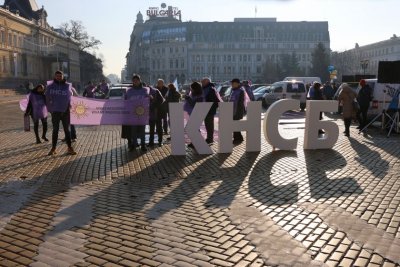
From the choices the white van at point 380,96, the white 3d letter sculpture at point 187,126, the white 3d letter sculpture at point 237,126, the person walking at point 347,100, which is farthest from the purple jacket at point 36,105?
the white van at point 380,96

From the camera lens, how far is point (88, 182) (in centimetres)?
750

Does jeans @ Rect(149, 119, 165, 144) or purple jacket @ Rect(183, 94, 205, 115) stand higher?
purple jacket @ Rect(183, 94, 205, 115)

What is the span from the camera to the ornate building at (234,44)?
13088 centimetres

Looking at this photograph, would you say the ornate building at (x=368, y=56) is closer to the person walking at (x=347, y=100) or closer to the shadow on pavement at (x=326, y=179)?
the person walking at (x=347, y=100)

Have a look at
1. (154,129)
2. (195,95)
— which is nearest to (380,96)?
(195,95)

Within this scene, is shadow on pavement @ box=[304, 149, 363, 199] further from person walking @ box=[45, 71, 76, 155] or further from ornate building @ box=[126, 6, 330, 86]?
ornate building @ box=[126, 6, 330, 86]

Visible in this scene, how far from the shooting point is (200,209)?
19.3ft

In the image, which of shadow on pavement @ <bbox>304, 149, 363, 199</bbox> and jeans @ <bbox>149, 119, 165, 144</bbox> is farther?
jeans @ <bbox>149, 119, 165, 144</bbox>

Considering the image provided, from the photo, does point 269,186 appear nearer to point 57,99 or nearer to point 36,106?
point 57,99

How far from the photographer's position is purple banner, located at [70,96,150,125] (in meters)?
10.8

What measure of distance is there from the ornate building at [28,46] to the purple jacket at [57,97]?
54404mm

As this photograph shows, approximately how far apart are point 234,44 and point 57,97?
410 ft

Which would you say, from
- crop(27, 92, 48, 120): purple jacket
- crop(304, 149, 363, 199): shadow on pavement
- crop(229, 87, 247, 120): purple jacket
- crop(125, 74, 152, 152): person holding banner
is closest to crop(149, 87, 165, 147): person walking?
crop(125, 74, 152, 152): person holding banner

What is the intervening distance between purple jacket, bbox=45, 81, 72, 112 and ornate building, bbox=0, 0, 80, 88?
178ft
